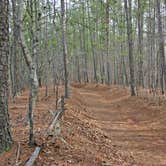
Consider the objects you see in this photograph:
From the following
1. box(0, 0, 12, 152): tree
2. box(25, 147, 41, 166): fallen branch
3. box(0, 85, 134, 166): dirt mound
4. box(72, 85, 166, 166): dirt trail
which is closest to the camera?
box(25, 147, 41, 166): fallen branch

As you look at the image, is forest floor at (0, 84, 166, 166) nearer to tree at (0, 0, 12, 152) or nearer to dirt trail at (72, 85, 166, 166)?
dirt trail at (72, 85, 166, 166)

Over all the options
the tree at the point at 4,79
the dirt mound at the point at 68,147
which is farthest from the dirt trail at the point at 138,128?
the tree at the point at 4,79

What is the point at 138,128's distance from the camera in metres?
13.6

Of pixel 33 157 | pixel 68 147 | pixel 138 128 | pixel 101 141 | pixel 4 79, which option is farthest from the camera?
pixel 138 128

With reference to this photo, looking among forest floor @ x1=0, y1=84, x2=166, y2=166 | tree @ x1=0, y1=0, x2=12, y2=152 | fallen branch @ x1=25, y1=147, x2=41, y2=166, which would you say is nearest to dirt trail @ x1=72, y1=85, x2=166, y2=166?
forest floor @ x1=0, y1=84, x2=166, y2=166

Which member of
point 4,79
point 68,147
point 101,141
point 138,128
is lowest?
point 138,128

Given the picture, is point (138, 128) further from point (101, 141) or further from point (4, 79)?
point (4, 79)

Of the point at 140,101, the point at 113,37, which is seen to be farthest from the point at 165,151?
the point at 113,37

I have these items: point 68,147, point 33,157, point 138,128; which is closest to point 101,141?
point 68,147

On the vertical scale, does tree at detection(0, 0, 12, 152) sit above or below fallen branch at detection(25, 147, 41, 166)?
above

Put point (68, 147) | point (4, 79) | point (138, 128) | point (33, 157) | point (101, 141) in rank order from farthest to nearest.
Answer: point (138, 128), point (101, 141), point (68, 147), point (4, 79), point (33, 157)

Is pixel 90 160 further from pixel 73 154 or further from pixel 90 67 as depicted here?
pixel 90 67

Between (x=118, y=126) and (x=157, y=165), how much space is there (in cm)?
549

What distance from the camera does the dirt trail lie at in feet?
32.4
